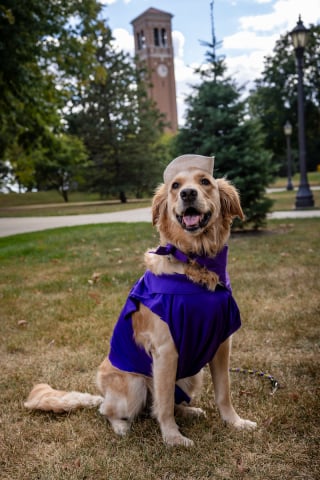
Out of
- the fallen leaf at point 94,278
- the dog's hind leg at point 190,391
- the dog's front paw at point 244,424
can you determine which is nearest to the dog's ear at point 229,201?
the dog's hind leg at point 190,391

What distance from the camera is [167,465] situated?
7.97 feet

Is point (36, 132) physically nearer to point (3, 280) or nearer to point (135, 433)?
point (3, 280)

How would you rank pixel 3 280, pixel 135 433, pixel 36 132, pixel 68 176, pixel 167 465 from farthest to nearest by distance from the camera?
pixel 68 176 → pixel 36 132 → pixel 3 280 → pixel 135 433 → pixel 167 465

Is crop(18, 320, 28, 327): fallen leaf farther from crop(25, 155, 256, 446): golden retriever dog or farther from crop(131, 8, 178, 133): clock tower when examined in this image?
crop(131, 8, 178, 133): clock tower

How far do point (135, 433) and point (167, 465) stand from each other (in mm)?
404

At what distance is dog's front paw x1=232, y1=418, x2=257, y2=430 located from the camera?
2.77 m

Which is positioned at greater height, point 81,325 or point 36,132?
point 36,132

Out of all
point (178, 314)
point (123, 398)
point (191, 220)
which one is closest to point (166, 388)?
point (123, 398)

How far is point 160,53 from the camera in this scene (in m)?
86.9

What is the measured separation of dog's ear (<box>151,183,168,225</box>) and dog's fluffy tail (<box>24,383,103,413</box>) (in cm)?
131

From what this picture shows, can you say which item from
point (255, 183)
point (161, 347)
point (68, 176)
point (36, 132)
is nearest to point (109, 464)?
point (161, 347)

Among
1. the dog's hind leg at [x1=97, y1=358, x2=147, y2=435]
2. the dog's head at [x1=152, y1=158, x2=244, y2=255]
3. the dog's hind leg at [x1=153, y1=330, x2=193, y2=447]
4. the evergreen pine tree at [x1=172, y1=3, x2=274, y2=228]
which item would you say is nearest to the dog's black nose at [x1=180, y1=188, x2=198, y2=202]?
the dog's head at [x1=152, y1=158, x2=244, y2=255]

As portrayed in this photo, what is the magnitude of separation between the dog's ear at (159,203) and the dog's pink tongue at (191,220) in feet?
0.69

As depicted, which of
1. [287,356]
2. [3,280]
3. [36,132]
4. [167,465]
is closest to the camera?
[167,465]
